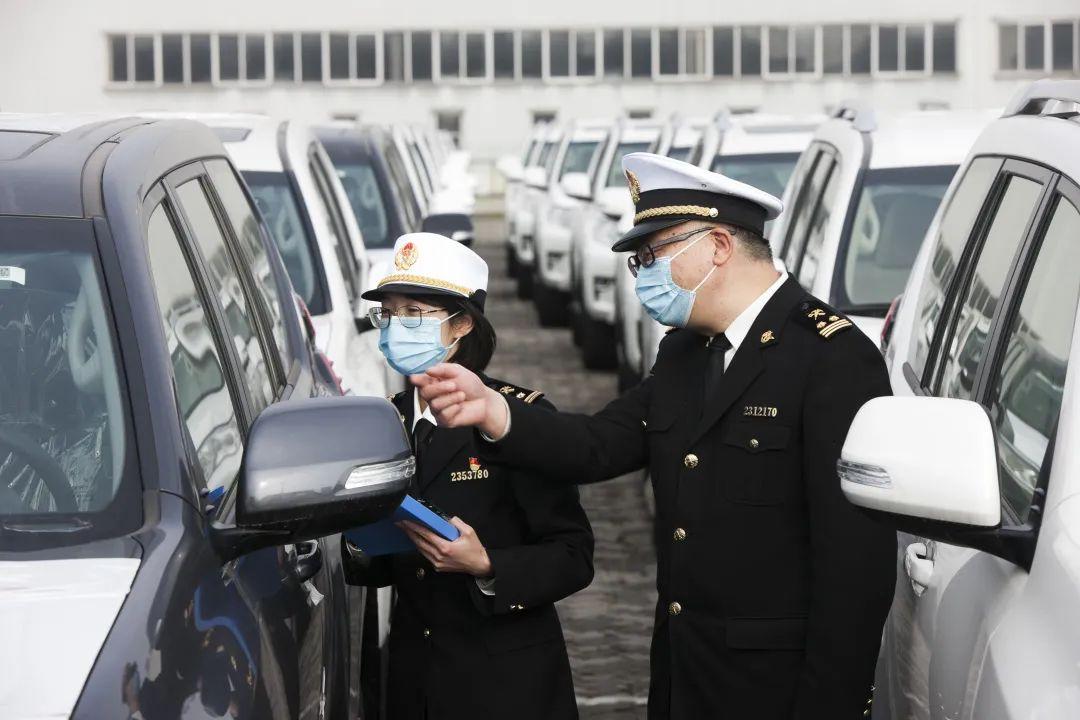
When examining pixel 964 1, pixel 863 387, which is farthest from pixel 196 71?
pixel 863 387

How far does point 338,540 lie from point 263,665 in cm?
128

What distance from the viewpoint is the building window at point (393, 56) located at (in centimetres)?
6788

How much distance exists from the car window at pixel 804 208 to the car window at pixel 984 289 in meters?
3.77

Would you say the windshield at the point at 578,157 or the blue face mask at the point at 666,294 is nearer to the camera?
the blue face mask at the point at 666,294

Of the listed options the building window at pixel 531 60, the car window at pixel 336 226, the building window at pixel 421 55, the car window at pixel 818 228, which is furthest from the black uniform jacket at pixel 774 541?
the building window at pixel 531 60

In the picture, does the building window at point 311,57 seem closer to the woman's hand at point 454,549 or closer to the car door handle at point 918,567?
the woman's hand at point 454,549

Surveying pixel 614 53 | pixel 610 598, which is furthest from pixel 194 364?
pixel 614 53

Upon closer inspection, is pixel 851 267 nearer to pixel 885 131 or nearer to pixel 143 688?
pixel 885 131

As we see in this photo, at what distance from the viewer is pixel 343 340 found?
22.2 ft

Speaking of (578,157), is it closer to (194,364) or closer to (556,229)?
(556,229)

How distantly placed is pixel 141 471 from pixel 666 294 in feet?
3.68

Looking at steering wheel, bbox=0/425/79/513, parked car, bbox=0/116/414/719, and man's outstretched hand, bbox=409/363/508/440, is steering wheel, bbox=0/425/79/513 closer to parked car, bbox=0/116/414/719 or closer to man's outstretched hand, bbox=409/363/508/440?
parked car, bbox=0/116/414/719

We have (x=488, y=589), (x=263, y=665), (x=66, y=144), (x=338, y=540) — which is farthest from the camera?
(x=338, y=540)

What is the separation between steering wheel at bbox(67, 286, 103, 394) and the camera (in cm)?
303
